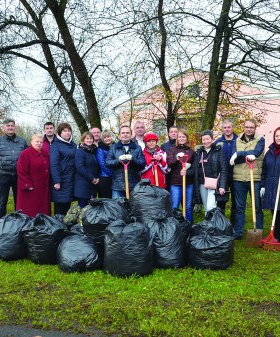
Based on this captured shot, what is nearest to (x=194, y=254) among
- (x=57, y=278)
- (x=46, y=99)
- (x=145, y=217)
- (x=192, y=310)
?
(x=145, y=217)

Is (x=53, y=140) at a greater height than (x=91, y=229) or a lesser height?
Answer: greater

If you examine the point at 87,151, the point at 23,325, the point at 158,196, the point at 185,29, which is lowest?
the point at 23,325

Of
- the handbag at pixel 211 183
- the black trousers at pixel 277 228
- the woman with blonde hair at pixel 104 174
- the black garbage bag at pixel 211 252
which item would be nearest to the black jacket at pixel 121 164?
the woman with blonde hair at pixel 104 174

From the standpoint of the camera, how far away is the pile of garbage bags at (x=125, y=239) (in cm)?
418

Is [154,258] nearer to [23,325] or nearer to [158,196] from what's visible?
[158,196]

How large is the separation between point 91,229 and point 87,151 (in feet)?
5.50

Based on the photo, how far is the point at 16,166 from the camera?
626cm

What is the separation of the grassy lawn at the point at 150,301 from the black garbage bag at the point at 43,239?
0.13 meters

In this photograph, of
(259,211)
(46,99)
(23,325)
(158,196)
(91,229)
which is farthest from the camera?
(46,99)

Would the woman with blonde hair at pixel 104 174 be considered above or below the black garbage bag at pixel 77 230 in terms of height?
above

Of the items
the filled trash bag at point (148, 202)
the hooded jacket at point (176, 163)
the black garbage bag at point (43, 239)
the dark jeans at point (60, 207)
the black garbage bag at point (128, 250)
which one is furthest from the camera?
the dark jeans at point (60, 207)

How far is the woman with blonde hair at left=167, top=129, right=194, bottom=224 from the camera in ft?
19.5

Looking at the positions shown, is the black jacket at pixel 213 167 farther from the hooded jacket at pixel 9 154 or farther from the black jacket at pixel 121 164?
the hooded jacket at pixel 9 154

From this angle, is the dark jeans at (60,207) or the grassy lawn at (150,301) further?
the dark jeans at (60,207)
